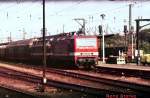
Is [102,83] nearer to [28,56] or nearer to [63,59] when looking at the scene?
[63,59]

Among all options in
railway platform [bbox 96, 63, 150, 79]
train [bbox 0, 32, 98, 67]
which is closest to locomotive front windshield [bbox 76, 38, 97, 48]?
train [bbox 0, 32, 98, 67]

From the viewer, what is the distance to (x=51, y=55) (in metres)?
44.3

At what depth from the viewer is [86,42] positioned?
39.8 meters

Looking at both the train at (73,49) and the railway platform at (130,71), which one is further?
the train at (73,49)

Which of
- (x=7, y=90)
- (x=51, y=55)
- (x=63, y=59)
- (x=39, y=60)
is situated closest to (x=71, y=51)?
(x=63, y=59)

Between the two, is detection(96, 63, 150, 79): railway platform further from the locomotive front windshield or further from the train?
the locomotive front windshield

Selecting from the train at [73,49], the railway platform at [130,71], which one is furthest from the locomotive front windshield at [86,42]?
the railway platform at [130,71]

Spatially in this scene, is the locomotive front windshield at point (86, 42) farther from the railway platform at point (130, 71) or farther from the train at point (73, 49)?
the railway platform at point (130, 71)

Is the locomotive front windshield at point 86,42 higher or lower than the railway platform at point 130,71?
Answer: higher

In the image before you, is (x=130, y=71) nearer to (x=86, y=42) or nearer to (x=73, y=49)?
(x=86, y=42)

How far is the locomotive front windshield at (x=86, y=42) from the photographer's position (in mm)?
39344

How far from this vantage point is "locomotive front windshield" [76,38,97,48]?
39.3 m

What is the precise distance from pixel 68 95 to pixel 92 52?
21.5m

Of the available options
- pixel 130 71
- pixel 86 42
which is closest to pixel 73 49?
pixel 86 42
